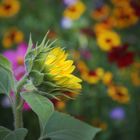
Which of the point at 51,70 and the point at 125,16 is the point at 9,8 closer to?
the point at 125,16

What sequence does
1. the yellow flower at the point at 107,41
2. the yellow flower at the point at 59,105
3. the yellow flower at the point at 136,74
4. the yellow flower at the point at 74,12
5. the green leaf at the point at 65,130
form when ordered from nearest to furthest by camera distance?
the green leaf at the point at 65,130
the yellow flower at the point at 59,105
the yellow flower at the point at 107,41
the yellow flower at the point at 136,74
the yellow flower at the point at 74,12

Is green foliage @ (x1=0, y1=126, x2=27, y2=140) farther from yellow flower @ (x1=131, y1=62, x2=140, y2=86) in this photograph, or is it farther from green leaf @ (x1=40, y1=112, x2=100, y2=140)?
yellow flower @ (x1=131, y1=62, x2=140, y2=86)

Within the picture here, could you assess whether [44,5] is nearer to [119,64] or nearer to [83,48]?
[83,48]

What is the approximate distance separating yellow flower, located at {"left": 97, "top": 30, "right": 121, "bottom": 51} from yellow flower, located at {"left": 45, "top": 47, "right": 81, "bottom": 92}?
997 millimetres

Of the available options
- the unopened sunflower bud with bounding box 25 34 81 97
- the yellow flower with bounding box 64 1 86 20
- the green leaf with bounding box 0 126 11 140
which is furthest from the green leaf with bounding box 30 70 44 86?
the yellow flower with bounding box 64 1 86 20

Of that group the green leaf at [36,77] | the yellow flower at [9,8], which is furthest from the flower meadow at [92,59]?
the green leaf at [36,77]

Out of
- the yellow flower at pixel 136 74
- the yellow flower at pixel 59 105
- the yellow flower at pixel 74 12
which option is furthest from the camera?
the yellow flower at pixel 74 12

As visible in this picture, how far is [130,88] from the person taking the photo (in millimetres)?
2033

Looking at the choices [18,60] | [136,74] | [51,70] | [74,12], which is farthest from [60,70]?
[74,12]

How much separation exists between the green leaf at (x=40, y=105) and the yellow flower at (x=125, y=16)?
45.8 inches

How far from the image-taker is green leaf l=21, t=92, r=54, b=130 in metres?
A: 0.77

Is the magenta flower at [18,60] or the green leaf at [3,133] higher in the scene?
the green leaf at [3,133]

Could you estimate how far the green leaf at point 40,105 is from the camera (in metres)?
0.77

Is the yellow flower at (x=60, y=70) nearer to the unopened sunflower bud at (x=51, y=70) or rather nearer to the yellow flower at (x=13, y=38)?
the unopened sunflower bud at (x=51, y=70)
